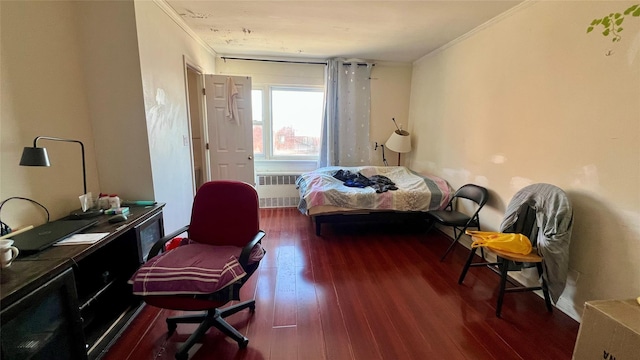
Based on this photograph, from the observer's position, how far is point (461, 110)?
307 cm

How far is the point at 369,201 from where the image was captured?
314 centimetres

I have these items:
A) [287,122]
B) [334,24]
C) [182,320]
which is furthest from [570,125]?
[287,122]

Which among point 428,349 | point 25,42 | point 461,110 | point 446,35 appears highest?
point 446,35

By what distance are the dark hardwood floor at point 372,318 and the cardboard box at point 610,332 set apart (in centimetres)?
37

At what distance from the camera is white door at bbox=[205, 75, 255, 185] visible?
11.7 feet

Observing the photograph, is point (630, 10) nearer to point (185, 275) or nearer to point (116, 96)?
point (185, 275)

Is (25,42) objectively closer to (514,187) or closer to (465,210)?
(514,187)

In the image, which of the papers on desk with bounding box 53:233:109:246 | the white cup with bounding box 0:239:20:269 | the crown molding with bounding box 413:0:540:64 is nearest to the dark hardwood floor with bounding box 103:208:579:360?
the papers on desk with bounding box 53:233:109:246

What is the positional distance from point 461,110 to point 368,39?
1.42 meters

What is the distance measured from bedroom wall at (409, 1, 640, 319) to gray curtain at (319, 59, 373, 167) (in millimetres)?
1628

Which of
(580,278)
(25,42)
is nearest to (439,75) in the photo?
(580,278)

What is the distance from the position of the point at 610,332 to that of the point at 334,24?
305cm

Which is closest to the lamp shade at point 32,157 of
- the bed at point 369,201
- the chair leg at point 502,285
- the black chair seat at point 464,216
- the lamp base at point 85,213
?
the lamp base at point 85,213

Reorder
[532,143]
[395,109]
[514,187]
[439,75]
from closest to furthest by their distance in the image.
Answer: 1. [532,143]
2. [514,187]
3. [439,75]
4. [395,109]
